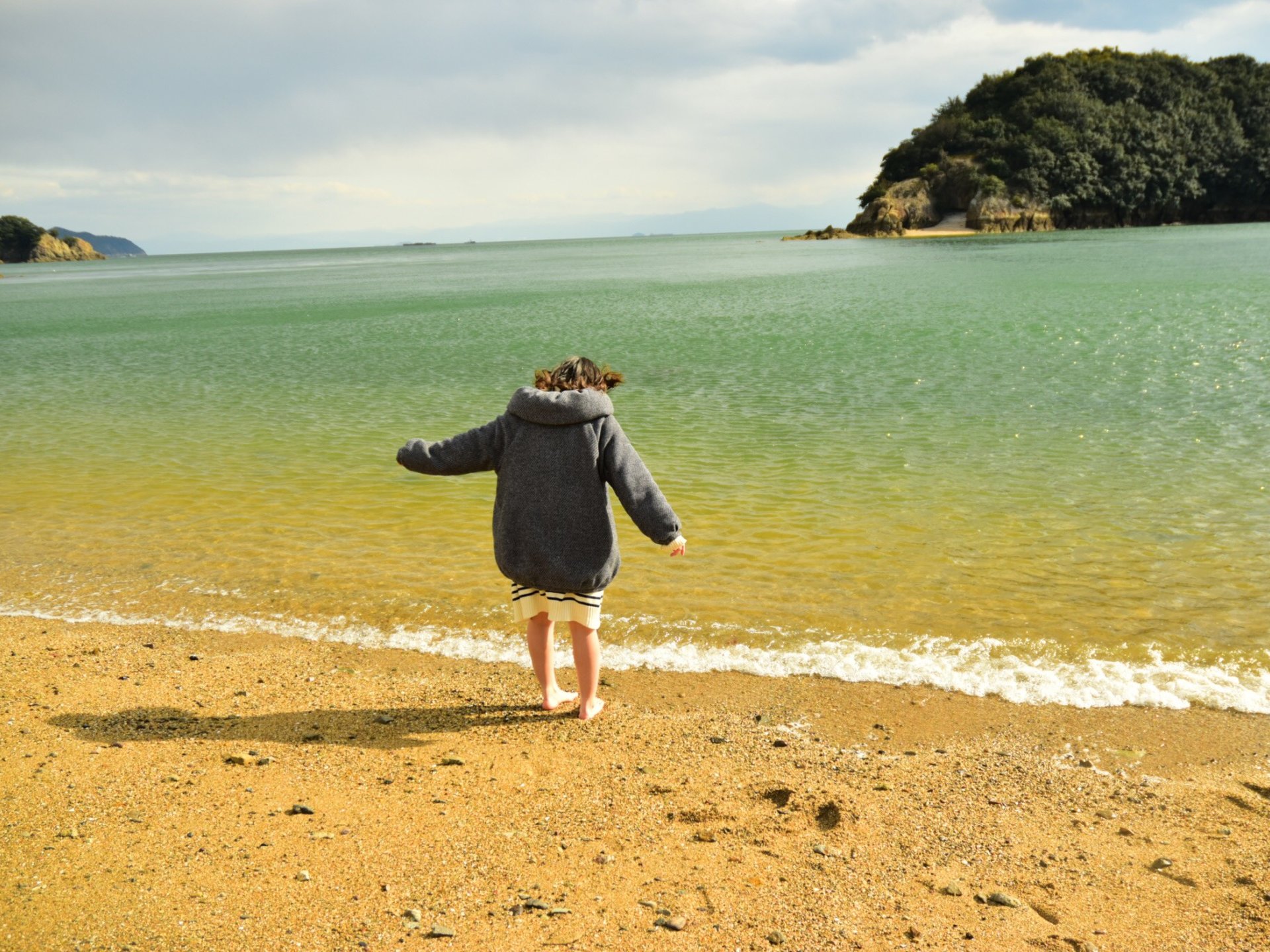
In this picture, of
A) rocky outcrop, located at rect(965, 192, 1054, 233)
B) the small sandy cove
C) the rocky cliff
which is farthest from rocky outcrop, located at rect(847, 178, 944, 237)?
the small sandy cove

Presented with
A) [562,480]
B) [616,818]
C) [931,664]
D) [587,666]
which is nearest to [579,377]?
[562,480]

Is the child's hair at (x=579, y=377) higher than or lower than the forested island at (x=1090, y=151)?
lower

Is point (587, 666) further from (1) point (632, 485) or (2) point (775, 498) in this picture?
(2) point (775, 498)

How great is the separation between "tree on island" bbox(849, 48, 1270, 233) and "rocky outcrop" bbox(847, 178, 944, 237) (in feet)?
0.54

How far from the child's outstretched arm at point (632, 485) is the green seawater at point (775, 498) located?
5.76ft

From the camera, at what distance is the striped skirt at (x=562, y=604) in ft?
15.1

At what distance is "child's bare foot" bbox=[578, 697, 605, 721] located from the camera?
496 centimetres

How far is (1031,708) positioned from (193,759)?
4.60 m

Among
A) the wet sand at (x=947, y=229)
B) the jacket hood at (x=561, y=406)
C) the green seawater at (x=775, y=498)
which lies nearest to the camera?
the jacket hood at (x=561, y=406)

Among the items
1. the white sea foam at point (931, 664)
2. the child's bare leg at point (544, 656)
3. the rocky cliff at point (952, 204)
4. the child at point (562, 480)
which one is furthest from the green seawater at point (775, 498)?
the rocky cliff at point (952, 204)

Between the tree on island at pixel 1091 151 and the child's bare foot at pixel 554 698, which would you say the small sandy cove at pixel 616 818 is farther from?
the tree on island at pixel 1091 151

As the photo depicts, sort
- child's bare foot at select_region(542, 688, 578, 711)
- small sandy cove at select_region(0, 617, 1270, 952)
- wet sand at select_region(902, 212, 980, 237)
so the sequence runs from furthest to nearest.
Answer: wet sand at select_region(902, 212, 980, 237) < child's bare foot at select_region(542, 688, 578, 711) < small sandy cove at select_region(0, 617, 1270, 952)

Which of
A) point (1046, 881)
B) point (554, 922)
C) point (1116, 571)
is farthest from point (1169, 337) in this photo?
point (554, 922)

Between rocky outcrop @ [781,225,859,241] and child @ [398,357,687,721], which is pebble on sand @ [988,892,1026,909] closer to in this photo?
child @ [398,357,687,721]
